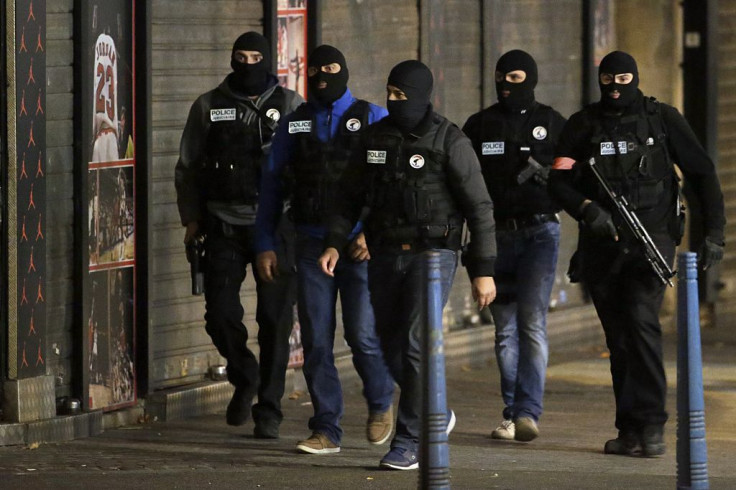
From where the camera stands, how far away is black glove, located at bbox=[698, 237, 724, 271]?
909cm

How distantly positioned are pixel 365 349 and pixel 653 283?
143 cm

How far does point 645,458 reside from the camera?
9.20 meters

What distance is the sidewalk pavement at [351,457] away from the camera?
336 inches

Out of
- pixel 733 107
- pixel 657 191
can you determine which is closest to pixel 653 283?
pixel 657 191

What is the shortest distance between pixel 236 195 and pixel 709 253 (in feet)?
7.94

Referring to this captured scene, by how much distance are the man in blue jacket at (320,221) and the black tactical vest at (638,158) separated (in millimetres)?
1112

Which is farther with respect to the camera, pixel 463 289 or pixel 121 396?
pixel 463 289

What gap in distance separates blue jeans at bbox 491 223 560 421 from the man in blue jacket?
836 millimetres

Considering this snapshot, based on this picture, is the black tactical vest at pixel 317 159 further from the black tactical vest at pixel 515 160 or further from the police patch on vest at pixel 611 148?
the police patch on vest at pixel 611 148

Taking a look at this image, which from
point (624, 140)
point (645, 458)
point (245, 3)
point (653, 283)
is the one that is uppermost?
point (245, 3)

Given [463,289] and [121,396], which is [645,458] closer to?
[121,396]

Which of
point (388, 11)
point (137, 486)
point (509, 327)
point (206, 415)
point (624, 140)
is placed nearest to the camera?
point (137, 486)

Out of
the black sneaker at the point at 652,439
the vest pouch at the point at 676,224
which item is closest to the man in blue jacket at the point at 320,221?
the black sneaker at the point at 652,439

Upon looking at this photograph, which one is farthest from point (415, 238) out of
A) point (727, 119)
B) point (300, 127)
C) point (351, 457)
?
point (727, 119)
